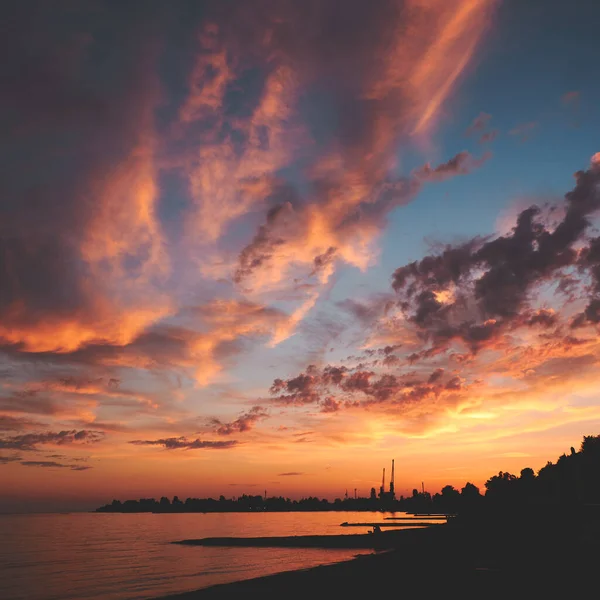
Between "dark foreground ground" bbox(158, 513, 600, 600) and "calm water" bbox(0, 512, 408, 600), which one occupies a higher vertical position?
"dark foreground ground" bbox(158, 513, 600, 600)

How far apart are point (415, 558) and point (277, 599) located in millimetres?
18812

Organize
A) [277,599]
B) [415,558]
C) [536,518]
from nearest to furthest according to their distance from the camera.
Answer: [277,599] → [415,558] → [536,518]

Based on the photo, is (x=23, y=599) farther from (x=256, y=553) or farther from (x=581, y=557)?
(x=581, y=557)

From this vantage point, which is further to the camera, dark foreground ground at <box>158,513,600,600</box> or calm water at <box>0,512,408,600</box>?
calm water at <box>0,512,408,600</box>

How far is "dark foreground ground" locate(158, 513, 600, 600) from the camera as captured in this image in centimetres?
2641

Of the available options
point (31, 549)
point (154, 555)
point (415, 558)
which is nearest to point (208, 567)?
point (154, 555)

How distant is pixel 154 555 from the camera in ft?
280

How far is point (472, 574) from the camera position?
31.5 metres

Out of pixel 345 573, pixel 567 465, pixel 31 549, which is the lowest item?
pixel 31 549

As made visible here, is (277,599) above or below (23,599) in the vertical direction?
above

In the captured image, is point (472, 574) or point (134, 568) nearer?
point (472, 574)

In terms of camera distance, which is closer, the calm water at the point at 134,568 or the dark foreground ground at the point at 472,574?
the dark foreground ground at the point at 472,574

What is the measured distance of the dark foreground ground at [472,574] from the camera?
26406 millimetres

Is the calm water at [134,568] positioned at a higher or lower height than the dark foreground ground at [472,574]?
lower
